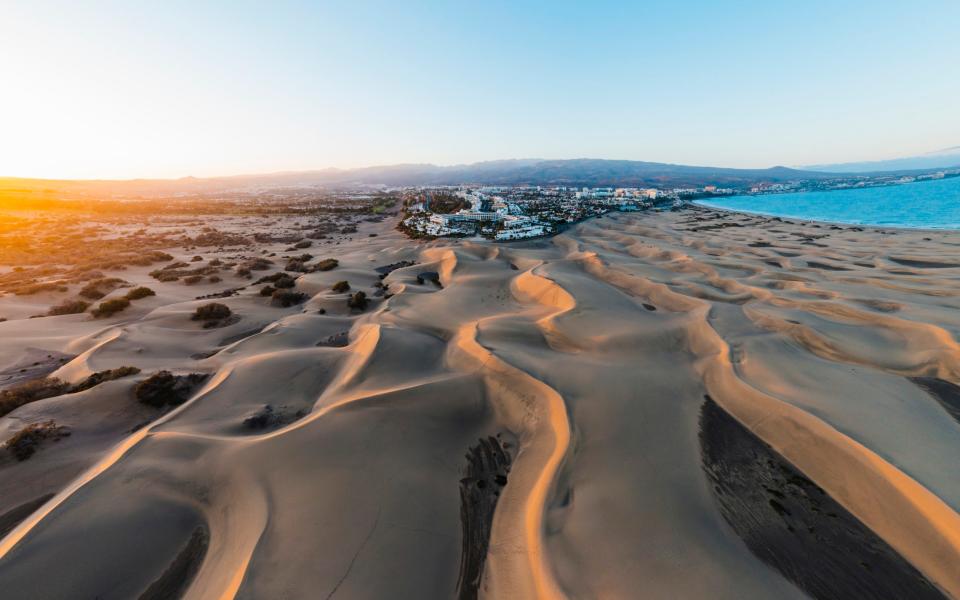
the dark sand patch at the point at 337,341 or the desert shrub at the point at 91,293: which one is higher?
the desert shrub at the point at 91,293

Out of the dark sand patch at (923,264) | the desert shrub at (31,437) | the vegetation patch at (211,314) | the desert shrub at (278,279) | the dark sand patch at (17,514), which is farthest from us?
the dark sand patch at (923,264)

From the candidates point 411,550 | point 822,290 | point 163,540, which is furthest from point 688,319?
point 163,540

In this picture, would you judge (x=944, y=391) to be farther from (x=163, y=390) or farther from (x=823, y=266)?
(x=163, y=390)

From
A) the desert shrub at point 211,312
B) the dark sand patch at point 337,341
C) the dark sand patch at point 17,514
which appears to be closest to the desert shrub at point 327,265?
the desert shrub at point 211,312

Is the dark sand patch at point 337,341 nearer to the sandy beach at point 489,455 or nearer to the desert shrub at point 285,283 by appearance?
the sandy beach at point 489,455

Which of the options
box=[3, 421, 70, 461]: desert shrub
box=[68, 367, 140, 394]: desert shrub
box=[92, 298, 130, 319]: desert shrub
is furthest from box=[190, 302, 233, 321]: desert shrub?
box=[3, 421, 70, 461]: desert shrub

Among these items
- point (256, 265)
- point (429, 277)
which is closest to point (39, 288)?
point (256, 265)
